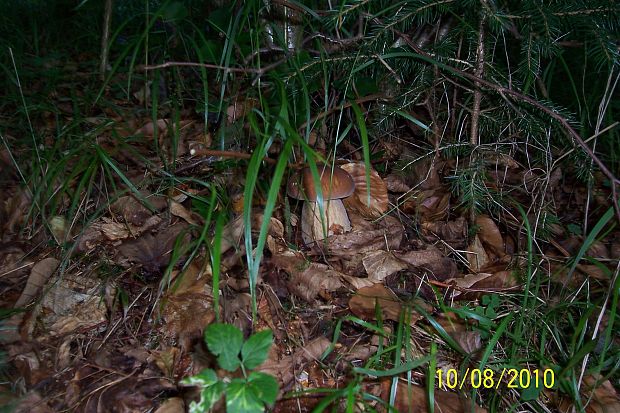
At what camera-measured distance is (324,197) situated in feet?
6.35

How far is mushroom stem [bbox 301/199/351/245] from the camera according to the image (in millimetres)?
2000

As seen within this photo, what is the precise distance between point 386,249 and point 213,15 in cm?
132

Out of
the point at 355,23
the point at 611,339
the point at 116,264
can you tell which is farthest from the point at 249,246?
the point at 611,339

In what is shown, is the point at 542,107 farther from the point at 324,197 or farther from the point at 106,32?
the point at 106,32

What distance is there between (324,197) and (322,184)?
2.2 inches

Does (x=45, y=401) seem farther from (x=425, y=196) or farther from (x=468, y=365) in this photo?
(x=425, y=196)

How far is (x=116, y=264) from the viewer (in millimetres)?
1853

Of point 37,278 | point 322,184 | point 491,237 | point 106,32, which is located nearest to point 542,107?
point 491,237

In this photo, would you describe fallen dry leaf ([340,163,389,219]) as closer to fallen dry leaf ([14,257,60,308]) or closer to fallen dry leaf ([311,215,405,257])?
fallen dry leaf ([311,215,405,257])
